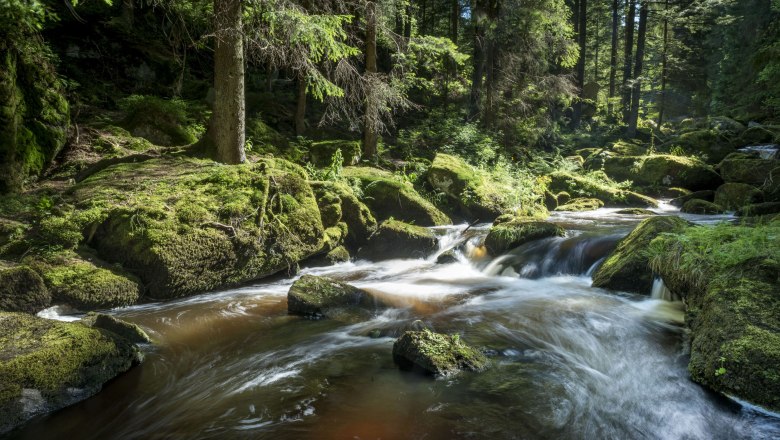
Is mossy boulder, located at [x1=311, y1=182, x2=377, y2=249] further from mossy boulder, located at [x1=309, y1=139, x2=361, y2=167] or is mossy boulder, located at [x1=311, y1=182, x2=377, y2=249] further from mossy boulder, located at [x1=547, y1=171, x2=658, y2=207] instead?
mossy boulder, located at [x1=547, y1=171, x2=658, y2=207]

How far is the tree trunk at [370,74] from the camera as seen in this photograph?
526 inches

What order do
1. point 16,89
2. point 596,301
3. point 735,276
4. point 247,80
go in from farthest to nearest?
point 247,80, point 16,89, point 596,301, point 735,276

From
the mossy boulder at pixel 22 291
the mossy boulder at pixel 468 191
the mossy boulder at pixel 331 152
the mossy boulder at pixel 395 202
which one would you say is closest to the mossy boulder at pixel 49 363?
the mossy boulder at pixel 22 291

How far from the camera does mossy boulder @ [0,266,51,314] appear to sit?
17.3 feet

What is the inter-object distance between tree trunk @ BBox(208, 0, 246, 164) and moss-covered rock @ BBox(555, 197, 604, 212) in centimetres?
1143

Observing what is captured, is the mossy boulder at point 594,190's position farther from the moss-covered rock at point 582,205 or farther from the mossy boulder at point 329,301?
the mossy boulder at point 329,301

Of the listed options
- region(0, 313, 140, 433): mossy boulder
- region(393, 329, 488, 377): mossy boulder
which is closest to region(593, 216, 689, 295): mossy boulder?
region(393, 329, 488, 377): mossy boulder

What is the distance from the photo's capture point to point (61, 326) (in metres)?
4.28

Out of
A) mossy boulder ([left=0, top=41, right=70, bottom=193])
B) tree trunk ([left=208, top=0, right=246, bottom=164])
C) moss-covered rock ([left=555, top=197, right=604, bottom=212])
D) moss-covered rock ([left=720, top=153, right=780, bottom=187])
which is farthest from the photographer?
moss-covered rock ([left=555, top=197, right=604, bottom=212])

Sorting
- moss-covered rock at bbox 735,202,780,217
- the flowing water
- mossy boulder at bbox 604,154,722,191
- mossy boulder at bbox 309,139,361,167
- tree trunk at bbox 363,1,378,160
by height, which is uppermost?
tree trunk at bbox 363,1,378,160

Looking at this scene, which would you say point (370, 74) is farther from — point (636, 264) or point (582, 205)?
point (636, 264)

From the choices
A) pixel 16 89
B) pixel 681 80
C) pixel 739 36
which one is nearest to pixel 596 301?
pixel 16 89

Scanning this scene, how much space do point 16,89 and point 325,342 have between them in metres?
7.75

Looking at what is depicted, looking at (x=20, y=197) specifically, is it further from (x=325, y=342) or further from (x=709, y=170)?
(x=709, y=170)
